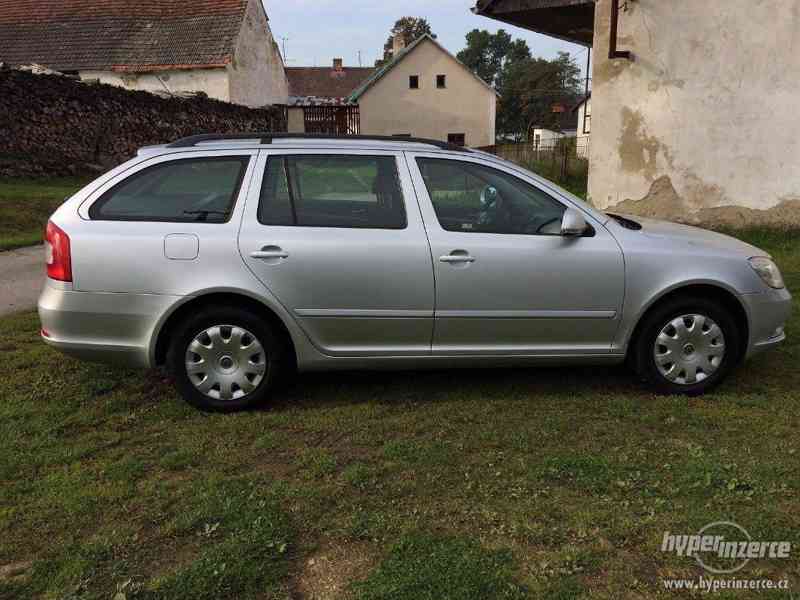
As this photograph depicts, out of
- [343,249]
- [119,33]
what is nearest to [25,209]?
[343,249]

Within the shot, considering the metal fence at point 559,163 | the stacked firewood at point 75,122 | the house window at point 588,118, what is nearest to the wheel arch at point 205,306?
the house window at point 588,118

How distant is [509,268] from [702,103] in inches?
243

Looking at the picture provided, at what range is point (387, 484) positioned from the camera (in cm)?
326

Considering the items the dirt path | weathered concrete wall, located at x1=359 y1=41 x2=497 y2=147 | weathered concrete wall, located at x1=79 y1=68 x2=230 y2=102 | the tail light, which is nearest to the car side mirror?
the tail light

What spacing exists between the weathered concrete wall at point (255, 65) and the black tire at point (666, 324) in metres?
24.1

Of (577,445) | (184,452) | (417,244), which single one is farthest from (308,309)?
(577,445)

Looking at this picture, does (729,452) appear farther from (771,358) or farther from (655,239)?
(771,358)

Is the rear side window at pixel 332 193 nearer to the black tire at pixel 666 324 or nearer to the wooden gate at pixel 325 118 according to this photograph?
the black tire at pixel 666 324

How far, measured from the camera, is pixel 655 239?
13.9 feet

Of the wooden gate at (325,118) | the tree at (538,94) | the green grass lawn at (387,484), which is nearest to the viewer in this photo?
the green grass lawn at (387,484)

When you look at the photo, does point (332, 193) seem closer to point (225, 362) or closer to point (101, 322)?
point (225, 362)

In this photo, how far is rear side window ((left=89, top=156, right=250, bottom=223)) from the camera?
157 inches

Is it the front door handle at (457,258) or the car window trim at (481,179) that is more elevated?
the car window trim at (481,179)

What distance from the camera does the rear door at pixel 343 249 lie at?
3.97 metres
